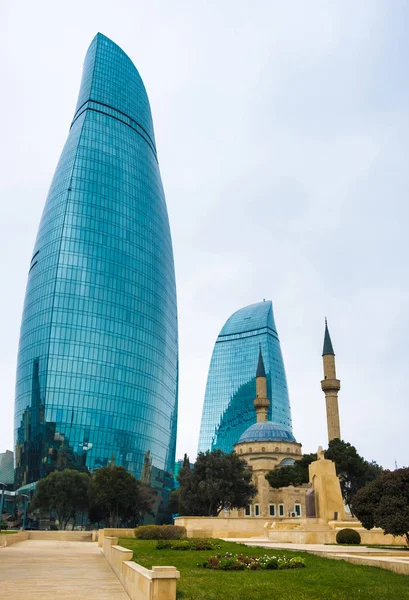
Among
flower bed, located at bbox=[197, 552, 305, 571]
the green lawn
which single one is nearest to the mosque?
flower bed, located at bbox=[197, 552, 305, 571]

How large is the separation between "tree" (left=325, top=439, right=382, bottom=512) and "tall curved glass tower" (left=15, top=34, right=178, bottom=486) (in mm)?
42565

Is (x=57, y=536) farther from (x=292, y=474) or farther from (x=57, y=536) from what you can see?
(x=292, y=474)

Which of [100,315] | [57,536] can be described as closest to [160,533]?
[57,536]

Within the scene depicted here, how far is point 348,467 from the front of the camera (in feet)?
273

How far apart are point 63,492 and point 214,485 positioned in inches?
847

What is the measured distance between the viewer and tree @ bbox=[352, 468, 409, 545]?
28594 mm

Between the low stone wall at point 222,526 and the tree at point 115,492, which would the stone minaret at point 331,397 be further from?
the low stone wall at point 222,526

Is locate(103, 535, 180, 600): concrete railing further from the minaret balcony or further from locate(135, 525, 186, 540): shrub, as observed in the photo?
the minaret balcony

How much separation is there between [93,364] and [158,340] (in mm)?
19161

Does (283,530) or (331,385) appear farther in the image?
(331,385)

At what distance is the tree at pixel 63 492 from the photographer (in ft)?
252

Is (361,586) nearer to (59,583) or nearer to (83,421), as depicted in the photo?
(59,583)

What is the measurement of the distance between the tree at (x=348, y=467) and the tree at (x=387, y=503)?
50815 mm

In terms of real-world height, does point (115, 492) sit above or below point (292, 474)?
below
